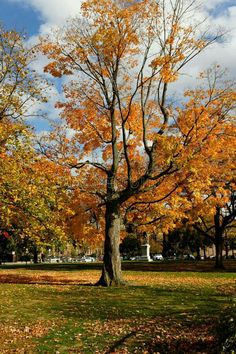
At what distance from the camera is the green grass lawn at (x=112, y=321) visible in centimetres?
827

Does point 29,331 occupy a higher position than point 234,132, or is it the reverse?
point 234,132

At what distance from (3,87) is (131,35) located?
627cm

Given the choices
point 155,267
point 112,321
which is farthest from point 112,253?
point 155,267

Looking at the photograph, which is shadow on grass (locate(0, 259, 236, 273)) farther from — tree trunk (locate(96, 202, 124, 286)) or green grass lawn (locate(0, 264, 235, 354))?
green grass lawn (locate(0, 264, 235, 354))

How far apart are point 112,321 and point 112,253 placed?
27.1 feet

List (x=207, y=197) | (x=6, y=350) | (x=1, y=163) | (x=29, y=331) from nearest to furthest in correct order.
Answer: (x=6, y=350) < (x=29, y=331) < (x=1, y=163) < (x=207, y=197)

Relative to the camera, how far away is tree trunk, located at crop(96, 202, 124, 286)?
1869cm

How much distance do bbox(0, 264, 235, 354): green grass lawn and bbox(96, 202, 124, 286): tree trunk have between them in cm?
215

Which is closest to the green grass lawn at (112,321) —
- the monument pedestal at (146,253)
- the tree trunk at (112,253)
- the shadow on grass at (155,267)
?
the tree trunk at (112,253)

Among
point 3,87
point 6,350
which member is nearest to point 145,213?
point 3,87

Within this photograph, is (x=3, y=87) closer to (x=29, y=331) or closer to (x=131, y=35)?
(x=131, y=35)

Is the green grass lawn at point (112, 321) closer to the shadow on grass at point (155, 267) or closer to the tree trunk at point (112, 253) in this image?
the tree trunk at point (112, 253)

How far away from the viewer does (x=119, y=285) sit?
18484 mm

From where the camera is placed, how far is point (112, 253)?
1889cm
